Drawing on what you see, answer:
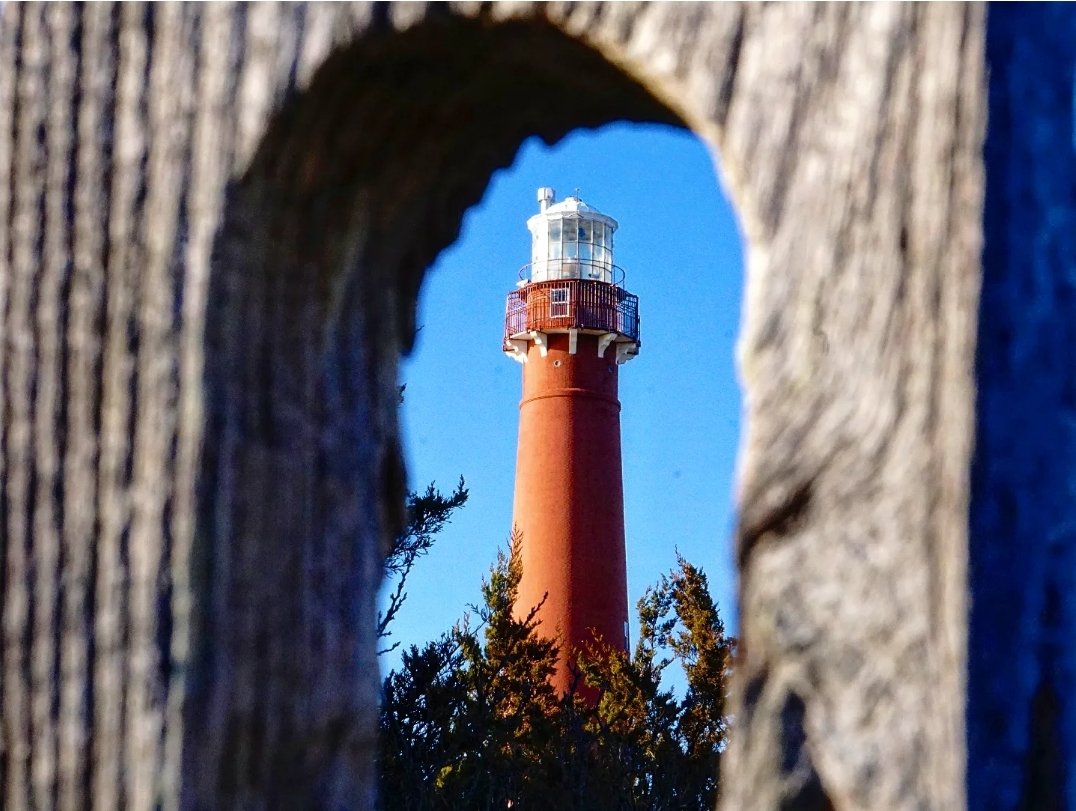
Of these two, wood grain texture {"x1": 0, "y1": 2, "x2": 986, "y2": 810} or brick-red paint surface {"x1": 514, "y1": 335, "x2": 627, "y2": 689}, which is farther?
brick-red paint surface {"x1": 514, "y1": 335, "x2": 627, "y2": 689}

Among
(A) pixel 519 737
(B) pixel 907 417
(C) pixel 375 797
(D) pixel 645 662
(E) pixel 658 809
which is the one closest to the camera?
(B) pixel 907 417

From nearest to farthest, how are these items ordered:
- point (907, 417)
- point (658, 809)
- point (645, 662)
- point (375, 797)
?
point (907, 417)
point (375, 797)
point (658, 809)
point (645, 662)

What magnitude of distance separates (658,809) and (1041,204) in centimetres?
787

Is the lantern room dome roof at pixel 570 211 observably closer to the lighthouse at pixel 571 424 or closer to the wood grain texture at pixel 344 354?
the lighthouse at pixel 571 424

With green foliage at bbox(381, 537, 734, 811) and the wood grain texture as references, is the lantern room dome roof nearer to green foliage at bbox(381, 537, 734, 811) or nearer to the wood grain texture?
green foliage at bbox(381, 537, 734, 811)

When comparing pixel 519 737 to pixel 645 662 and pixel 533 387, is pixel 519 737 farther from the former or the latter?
pixel 533 387

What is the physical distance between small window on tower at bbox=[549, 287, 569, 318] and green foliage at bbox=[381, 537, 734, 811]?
9062mm

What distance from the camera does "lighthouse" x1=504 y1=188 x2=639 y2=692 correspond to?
19.7 meters

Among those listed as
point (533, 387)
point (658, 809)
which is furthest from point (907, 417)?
point (533, 387)

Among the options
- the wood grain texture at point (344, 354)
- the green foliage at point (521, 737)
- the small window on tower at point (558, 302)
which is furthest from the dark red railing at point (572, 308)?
the wood grain texture at point (344, 354)

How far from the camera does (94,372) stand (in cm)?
71

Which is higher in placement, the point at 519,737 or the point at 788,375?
the point at 519,737

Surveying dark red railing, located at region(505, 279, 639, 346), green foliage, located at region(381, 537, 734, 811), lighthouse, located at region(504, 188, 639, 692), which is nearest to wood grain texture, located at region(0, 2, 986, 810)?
green foliage, located at region(381, 537, 734, 811)

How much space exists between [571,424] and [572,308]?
1810mm
